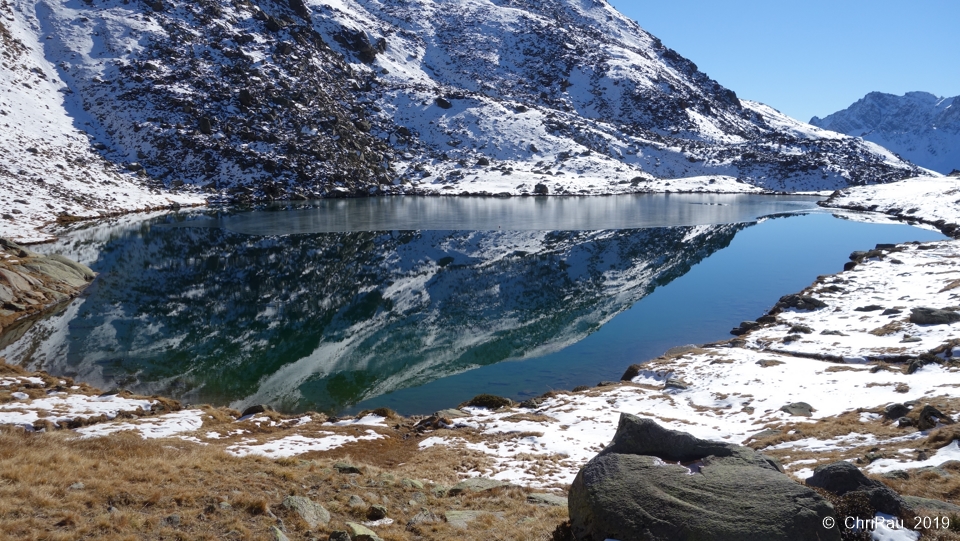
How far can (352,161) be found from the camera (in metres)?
123

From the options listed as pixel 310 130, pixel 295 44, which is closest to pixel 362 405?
pixel 310 130

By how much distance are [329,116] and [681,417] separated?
123 metres

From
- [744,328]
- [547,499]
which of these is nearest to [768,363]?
[744,328]

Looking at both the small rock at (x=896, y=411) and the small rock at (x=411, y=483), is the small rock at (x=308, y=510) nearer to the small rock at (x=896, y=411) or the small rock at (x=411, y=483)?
the small rock at (x=411, y=483)

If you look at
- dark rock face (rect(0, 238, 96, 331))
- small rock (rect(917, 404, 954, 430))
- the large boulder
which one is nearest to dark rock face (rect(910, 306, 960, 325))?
small rock (rect(917, 404, 954, 430))

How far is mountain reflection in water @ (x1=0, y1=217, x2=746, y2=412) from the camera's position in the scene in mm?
28672

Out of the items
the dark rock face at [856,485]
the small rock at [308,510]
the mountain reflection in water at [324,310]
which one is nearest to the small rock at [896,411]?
the dark rock face at [856,485]

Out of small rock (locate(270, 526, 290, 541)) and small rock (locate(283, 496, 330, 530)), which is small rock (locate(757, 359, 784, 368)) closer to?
small rock (locate(283, 496, 330, 530))

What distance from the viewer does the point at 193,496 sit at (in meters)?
11.3

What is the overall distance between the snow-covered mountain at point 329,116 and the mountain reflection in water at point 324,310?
35.4 metres

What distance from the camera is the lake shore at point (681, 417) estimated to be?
49.7ft

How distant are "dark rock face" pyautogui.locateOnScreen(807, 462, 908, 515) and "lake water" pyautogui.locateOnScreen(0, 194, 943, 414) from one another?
17.2m

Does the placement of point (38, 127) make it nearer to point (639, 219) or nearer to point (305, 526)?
point (639, 219)

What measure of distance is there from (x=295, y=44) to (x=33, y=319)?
126 meters
